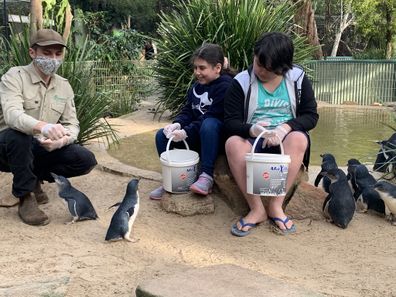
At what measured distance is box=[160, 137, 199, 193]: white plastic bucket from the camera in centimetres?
357

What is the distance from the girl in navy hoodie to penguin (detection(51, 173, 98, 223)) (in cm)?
58

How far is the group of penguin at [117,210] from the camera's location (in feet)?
10.3

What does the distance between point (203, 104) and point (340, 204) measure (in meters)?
1.16

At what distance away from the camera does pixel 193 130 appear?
3.79 metres

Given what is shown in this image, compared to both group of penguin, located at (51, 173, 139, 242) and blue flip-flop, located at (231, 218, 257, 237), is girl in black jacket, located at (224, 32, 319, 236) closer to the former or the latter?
blue flip-flop, located at (231, 218, 257, 237)

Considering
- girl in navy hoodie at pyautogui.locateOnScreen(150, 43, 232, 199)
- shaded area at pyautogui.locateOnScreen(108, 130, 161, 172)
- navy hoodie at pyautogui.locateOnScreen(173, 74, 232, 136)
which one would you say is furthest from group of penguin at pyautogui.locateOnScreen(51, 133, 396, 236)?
shaded area at pyautogui.locateOnScreen(108, 130, 161, 172)

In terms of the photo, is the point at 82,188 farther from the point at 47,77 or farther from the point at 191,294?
the point at 191,294

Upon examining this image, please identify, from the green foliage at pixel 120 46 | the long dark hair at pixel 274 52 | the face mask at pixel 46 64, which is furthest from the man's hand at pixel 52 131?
the green foliage at pixel 120 46

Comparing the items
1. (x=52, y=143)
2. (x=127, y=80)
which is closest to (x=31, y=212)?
(x=52, y=143)

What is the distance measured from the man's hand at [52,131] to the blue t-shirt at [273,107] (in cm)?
122

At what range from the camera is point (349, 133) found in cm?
711

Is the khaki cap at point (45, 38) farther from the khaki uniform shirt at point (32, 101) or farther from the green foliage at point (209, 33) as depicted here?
the green foliage at point (209, 33)

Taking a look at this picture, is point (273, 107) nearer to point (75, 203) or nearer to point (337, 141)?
point (75, 203)

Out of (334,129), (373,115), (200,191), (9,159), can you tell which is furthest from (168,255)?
(373,115)
